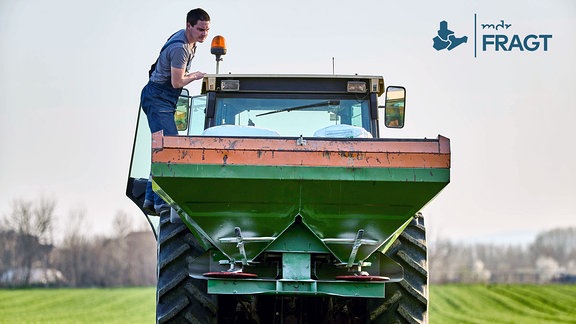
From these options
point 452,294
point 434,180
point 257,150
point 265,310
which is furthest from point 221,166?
point 452,294

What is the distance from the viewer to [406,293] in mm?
8164

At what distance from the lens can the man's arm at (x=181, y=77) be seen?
8.48 metres

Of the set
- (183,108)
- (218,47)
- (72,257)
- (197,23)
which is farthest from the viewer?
(72,257)

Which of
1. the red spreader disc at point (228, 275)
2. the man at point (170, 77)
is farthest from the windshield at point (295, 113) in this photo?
the red spreader disc at point (228, 275)

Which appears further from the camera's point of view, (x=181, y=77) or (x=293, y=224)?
(x=181, y=77)

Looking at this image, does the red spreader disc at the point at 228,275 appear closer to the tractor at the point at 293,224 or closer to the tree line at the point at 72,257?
the tractor at the point at 293,224

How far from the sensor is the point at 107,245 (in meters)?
82.8

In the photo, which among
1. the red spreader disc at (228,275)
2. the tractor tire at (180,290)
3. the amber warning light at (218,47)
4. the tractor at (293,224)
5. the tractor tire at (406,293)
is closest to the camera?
the tractor at (293,224)

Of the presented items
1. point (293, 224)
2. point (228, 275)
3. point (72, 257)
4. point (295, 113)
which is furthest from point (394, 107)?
point (72, 257)

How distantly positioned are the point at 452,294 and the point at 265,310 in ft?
127

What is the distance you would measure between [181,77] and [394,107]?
1.94 meters

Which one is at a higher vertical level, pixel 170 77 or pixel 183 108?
pixel 170 77

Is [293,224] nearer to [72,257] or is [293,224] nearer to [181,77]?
[181,77]

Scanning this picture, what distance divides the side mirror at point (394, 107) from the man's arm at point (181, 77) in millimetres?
1723
